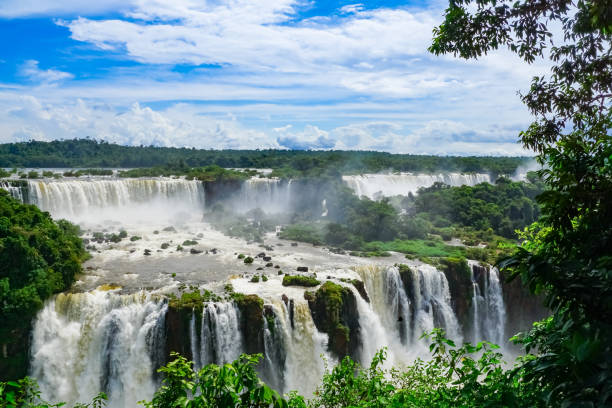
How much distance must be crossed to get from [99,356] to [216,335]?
4.15 meters

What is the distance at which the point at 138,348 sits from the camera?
50.1 ft

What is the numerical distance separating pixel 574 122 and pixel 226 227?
2654 cm

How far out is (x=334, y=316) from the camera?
17469 millimetres

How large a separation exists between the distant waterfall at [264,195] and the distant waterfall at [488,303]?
21.0 m

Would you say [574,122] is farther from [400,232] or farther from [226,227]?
[226,227]

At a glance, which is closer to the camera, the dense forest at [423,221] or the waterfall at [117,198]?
the dense forest at [423,221]

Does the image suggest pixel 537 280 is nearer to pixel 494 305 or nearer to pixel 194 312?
pixel 194 312

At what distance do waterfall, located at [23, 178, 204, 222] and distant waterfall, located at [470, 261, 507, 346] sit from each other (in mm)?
23125

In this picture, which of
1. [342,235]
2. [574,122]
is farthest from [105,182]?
[574,122]

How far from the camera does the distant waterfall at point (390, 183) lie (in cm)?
4438

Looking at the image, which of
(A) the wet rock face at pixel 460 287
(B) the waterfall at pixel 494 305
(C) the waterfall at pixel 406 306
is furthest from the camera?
(B) the waterfall at pixel 494 305

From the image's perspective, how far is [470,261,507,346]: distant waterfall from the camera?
23234 mm

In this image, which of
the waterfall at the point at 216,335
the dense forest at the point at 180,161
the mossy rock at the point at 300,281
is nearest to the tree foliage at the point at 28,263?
the waterfall at the point at 216,335

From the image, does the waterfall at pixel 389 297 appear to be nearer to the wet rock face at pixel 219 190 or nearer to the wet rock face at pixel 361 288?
the wet rock face at pixel 361 288
